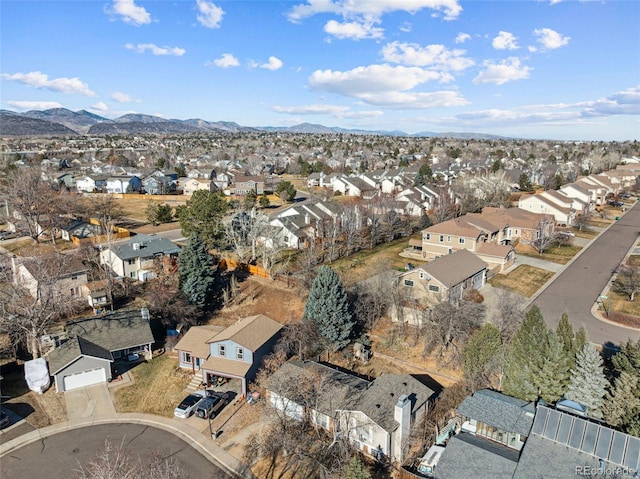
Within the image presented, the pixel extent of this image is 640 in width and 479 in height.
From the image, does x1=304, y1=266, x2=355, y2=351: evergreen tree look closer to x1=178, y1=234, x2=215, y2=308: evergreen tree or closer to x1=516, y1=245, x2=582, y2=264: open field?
x1=178, y1=234, x2=215, y2=308: evergreen tree

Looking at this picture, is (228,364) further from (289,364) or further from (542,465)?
(542,465)

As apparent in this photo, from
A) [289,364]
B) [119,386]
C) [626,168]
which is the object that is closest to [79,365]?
[119,386]

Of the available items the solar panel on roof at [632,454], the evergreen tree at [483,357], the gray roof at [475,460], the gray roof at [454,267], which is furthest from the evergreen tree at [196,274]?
the solar panel on roof at [632,454]

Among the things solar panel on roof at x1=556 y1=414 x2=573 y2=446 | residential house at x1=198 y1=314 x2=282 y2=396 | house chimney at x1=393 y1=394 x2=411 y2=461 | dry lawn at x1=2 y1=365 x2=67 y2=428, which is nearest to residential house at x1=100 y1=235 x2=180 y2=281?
dry lawn at x1=2 y1=365 x2=67 y2=428

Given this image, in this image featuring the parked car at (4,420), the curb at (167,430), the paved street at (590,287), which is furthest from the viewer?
the paved street at (590,287)

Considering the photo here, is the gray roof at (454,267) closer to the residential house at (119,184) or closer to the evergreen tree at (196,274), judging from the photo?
the evergreen tree at (196,274)

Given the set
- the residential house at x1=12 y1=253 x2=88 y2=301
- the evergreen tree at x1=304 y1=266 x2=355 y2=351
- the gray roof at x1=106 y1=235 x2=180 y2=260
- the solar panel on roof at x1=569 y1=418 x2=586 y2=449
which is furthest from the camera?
the gray roof at x1=106 y1=235 x2=180 y2=260

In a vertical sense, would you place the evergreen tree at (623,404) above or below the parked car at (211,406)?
above
